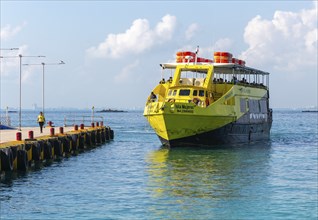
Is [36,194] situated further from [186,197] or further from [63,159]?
[63,159]

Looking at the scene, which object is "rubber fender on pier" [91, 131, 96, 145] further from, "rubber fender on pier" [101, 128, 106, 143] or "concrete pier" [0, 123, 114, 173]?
"rubber fender on pier" [101, 128, 106, 143]

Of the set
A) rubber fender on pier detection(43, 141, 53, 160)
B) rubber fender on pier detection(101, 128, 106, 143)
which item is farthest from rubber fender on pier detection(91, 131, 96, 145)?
rubber fender on pier detection(43, 141, 53, 160)

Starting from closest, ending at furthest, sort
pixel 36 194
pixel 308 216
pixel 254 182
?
pixel 308 216
pixel 36 194
pixel 254 182

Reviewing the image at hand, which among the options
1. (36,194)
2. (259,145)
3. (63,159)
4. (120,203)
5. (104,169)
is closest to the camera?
(120,203)

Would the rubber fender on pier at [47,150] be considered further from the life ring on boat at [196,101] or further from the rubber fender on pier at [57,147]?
the life ring on boat at [196,101]

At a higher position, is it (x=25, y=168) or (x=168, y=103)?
(x=168, y=103)

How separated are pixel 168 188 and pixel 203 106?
19.0m

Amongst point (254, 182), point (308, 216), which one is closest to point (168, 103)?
point (254, 182)

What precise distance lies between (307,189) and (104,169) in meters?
13.3

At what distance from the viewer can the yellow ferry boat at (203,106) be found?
4372cm

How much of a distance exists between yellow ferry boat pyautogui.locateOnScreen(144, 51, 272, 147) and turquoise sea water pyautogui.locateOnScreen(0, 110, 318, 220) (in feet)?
6.96

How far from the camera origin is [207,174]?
32625 millimetres

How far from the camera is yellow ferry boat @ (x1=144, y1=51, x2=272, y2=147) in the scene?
4372 centimetres

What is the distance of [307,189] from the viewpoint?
2736 cm
